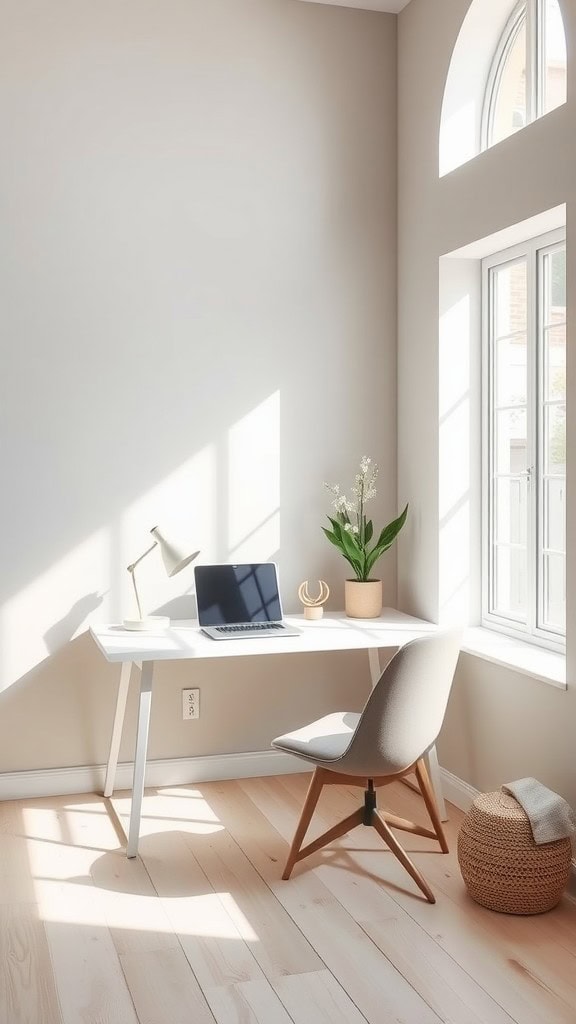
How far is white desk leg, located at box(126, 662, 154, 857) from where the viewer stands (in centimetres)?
295

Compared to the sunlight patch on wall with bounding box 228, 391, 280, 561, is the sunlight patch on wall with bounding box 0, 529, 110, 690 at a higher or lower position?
lower

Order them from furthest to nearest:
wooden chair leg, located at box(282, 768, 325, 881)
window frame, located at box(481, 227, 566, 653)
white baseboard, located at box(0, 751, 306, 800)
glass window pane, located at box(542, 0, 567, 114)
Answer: white baseboard, located at box(0, 751, 306, 800) < window frame, located at box(481, 227, 566, 653) < glass window pane, located at box(542, 0, 567, 114) < wooden chair leg, located at box(282, 768, 325, 881)

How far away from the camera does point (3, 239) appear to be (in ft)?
11.2

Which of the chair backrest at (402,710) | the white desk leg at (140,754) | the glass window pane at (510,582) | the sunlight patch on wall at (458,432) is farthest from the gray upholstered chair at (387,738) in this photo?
the sunlight patch on wall at (458,432)

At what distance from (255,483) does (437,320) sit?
0.92m

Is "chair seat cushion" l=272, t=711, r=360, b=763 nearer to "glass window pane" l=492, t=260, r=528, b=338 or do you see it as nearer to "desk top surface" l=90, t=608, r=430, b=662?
"desk top surface" l=90, t=608, r=430, b=662

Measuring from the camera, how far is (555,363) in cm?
317

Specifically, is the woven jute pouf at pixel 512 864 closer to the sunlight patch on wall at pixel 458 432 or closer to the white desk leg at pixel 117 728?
the sunlight patch on wall at pixel 458 432

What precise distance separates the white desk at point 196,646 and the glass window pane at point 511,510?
43 cm

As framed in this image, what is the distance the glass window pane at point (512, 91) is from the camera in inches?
129

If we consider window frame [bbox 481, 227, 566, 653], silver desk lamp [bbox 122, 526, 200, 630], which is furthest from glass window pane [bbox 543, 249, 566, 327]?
silver desk lamp [bbox 122, 526, 200, 630]

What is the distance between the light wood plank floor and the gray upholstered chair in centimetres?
14

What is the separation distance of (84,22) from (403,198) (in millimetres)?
1345

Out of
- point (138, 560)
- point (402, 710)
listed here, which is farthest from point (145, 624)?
point (402, 710)
